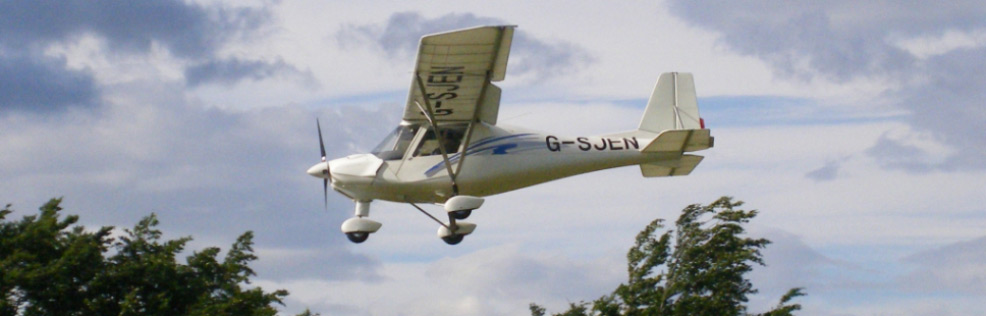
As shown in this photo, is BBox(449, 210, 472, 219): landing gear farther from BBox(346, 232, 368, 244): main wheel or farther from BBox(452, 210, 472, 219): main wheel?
BBox(346, 232, 368, 244): main wheel

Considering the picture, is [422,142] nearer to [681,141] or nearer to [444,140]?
[444,140]

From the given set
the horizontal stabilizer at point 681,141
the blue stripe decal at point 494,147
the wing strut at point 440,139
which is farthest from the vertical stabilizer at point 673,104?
the wing strut at point 440,139

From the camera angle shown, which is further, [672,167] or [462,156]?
[672,167]

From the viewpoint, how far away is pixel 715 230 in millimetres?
33375

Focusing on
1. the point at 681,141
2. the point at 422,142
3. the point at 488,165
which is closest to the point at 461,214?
the point at 488,165

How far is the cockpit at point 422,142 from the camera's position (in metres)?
26.7

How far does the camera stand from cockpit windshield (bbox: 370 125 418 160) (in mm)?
26766

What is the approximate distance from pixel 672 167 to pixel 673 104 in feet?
5.03

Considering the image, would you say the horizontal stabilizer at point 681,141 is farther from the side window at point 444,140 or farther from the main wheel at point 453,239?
the main wheel at point 453,239

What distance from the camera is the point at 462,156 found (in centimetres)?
2659

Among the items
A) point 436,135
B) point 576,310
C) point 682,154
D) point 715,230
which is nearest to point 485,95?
point 436,135

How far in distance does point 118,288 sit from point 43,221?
297 centimetres

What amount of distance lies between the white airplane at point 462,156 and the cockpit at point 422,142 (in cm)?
2

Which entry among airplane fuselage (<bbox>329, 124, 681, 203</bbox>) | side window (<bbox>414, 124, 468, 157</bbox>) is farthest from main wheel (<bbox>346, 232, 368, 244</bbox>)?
side window (<bbox>414, 124, 468, 157</bbox>)
